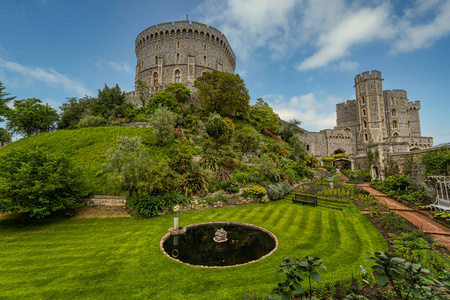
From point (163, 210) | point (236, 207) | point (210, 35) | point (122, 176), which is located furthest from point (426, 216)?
point (210, 35)

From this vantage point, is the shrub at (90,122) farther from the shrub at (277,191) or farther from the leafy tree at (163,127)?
the shrub at (277,191)

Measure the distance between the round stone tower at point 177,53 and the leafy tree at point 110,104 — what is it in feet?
18.5

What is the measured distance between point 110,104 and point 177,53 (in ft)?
52.9

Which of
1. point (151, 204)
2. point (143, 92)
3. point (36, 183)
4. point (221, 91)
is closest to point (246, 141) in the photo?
point (221, 91)

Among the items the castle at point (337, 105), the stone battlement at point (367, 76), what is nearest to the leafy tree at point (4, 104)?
the castle at point (337, 105)

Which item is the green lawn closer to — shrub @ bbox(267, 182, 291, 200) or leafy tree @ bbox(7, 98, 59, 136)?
shrub @ bbox(267, 182, 291, 200)

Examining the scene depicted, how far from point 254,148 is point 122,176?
16221 millimetres

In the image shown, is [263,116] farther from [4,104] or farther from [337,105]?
[4,104]

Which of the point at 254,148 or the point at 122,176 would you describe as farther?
the point at 254,148

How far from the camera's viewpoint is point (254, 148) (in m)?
23.4

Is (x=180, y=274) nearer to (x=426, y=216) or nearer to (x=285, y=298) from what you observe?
(x=285, y=298)

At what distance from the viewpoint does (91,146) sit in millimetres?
17359

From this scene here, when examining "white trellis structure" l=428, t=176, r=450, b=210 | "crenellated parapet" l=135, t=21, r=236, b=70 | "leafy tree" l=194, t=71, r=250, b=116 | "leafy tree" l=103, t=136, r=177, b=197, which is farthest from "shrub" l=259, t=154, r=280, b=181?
"crenellated parapet" l=135, t=21, r=236, b=70

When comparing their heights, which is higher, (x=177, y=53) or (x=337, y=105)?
(x=177, y=53)
